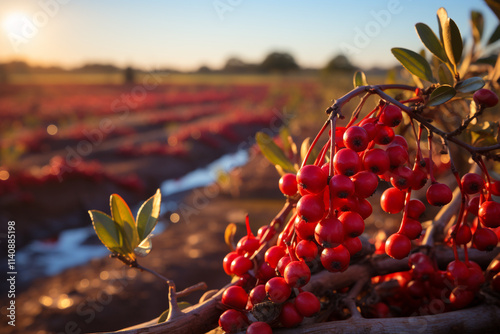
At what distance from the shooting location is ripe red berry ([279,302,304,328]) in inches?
27.4

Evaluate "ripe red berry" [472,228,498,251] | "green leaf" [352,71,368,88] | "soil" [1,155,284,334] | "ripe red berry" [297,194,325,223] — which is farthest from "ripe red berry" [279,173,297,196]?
"soil" [1,155,284,334]

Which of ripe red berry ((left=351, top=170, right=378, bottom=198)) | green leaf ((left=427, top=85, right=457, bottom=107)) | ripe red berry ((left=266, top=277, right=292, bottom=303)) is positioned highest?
green leaf ((left=427, top=85, right=457, bottom=107))

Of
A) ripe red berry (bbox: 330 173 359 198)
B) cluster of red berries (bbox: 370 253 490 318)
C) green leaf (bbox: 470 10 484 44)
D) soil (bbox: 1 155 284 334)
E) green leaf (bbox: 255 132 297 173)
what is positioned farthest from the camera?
soil (bbox: 1 155 284 334)

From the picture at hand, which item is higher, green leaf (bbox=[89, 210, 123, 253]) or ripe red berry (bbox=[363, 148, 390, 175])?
ripe red berry (bbox=[363, 148, 390, 175])

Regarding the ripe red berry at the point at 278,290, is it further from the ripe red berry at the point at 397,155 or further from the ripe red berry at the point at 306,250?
the ripe red berry at the point at 397,155

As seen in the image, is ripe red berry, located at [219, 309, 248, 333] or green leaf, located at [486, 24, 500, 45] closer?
ripe red berry, located at [219, 309, 248, 333]

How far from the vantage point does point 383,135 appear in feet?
2.20

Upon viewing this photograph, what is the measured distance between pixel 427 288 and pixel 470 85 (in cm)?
48

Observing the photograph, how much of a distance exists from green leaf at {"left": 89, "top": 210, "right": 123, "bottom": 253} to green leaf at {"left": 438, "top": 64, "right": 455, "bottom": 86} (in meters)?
0.78

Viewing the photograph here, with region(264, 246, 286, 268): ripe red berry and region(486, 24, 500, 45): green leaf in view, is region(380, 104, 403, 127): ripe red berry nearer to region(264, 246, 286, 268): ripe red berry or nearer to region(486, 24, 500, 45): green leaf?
region(264, 246, 286, 268): ripe red berry

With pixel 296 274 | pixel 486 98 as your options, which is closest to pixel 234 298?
pixel 296 274

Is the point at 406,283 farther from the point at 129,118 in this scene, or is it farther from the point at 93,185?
the point at 129,118

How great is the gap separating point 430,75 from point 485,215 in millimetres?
317

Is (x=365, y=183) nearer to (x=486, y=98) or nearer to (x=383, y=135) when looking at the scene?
(x=383, y=135)
